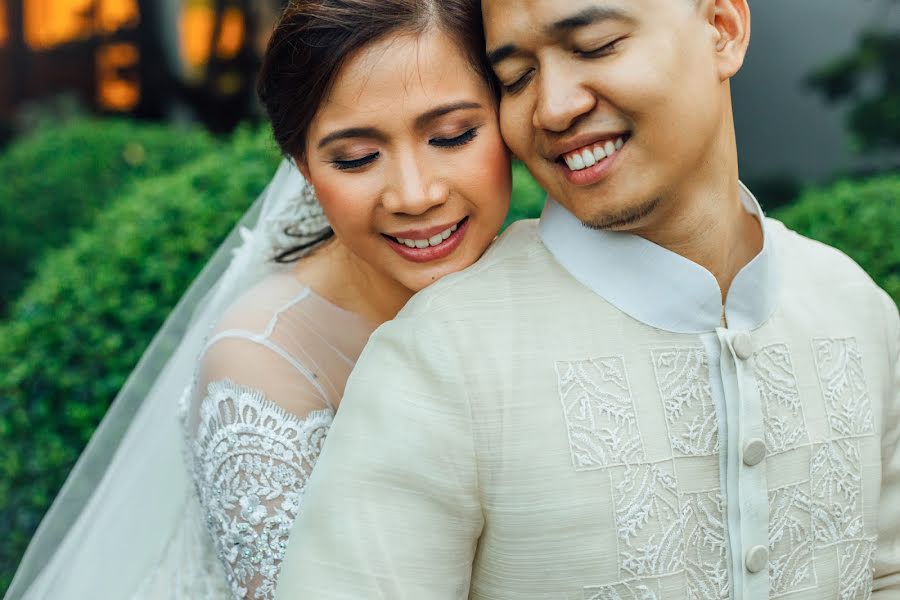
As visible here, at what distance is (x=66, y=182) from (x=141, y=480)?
146 inches

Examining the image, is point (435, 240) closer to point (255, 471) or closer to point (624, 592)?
point (255, 471)

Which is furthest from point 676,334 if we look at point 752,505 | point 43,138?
point 43,138

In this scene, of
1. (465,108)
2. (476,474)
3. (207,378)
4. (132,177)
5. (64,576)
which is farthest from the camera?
(132,177)

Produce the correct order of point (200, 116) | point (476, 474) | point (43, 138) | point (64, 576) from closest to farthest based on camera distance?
point (476, 474)
point (64, 576)
point (43, 138)
point (200, 116)

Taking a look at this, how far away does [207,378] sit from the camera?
2576 millimetres

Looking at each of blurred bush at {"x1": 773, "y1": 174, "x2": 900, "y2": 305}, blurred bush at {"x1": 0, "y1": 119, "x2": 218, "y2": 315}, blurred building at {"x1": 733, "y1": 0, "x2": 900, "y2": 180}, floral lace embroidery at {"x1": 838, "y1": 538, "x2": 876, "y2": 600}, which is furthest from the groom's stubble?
blurred bush at {"x1": 0, "y1": 119, "x2": 218, "y2": 315}

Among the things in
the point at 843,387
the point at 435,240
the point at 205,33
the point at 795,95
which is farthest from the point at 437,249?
the point at 205,33

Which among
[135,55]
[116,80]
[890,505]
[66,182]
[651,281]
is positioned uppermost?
[651,281]

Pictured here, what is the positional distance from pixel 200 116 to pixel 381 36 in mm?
6919

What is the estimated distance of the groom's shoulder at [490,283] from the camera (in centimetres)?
198

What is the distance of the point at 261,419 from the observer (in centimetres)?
246

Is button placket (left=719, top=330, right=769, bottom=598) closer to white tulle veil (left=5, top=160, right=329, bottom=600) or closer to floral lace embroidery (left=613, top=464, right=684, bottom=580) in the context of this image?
floral lace embroidery (left=613, top=464, right=684, bottom=580)

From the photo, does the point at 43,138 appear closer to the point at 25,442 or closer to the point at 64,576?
the point at 25,442

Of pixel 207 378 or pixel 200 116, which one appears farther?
pixel 200 116
